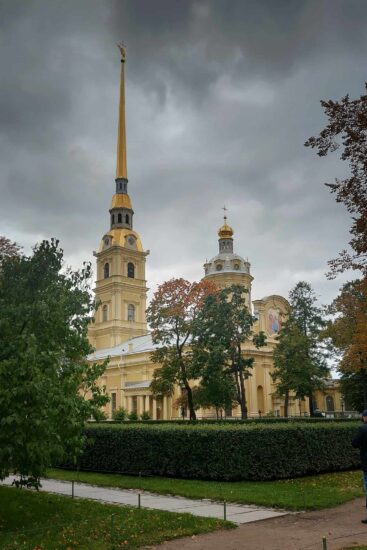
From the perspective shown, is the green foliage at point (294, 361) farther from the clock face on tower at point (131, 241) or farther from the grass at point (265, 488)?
the clock face on tower at point (131, 241)

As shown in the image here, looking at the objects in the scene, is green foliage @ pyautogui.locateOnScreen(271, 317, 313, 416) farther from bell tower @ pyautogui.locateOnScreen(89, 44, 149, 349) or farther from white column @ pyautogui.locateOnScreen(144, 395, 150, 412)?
bell tower @ pyautogui.locateOnScreen(89, 44, 149, 349)

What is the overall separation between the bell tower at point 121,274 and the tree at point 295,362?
1277 inches

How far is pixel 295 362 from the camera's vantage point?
45844 millimetres

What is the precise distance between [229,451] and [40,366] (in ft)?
25.6

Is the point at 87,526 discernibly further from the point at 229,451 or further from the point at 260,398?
the point at 260,398

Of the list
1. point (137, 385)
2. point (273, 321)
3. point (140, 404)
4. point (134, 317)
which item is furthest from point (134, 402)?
point (134, 317)

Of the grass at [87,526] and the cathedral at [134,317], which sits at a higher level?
the cathedral at [134,317]

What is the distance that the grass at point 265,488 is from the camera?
41.4 ft

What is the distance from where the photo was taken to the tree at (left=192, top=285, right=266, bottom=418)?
3588 cm

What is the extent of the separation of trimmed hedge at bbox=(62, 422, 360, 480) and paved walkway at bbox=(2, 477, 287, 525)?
149 centimetres

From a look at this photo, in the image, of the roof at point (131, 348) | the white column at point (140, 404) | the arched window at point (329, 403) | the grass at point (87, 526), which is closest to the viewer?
the grass at point (87, 526)

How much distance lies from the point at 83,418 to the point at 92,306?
4.17 meters

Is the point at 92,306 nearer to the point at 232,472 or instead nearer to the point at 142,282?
the point at 232,472

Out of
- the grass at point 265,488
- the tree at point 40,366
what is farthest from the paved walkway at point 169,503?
the tree at point 40,366
